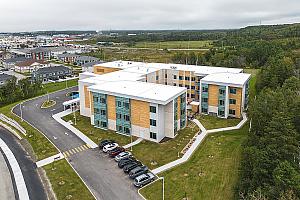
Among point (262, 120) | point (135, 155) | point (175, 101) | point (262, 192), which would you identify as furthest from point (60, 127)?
point (262, 192)

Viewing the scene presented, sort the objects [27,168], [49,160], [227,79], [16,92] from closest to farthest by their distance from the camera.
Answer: [27,168]
[49,160]
[227,79]
[16,92]

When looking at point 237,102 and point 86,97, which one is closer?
point 86,97

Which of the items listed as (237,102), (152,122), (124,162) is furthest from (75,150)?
(237,102)

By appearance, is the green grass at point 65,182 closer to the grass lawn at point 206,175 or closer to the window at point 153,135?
the grass lawn at point 206,175

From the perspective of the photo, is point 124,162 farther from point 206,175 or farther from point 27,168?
point 27,168

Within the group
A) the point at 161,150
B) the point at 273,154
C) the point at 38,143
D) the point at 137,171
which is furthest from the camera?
the point at 38,143

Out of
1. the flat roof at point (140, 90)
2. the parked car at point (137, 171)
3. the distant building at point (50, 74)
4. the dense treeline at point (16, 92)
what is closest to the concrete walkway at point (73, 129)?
the flat roof at point (140, 90)
